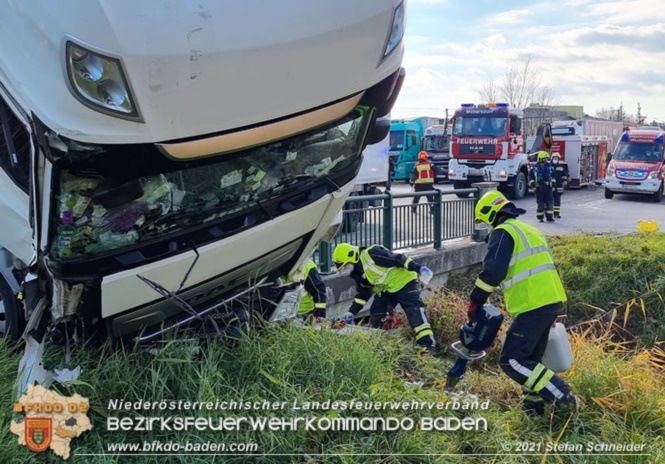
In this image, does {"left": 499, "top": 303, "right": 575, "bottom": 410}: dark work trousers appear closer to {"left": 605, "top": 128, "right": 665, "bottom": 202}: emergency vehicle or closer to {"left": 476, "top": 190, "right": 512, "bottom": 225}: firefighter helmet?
{"left": 476, "top": 190, "right": 512, "bottom": 225}: firefighter helmet

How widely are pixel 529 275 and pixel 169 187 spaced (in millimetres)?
2704

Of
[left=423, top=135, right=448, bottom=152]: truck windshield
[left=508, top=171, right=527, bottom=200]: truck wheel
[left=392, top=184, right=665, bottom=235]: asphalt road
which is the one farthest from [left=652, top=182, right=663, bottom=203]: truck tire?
[left=423, top=135, right=448, bottom=152]: truck windshield

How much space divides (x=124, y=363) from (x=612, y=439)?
9.64 ft

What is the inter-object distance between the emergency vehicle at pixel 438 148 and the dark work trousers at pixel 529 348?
20031 mm

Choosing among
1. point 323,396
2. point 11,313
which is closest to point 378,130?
point 323,396

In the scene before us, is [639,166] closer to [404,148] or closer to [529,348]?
[404,148]

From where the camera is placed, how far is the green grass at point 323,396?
271cm

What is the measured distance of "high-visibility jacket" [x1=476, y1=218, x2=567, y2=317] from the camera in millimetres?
4039

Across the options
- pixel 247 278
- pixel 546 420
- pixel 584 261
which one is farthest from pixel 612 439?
pixel 584 261

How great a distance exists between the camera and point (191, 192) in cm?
283

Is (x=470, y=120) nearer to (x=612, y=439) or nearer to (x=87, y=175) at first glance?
(x=612, y=439)

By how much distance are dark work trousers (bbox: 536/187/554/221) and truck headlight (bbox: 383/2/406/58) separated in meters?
11.9

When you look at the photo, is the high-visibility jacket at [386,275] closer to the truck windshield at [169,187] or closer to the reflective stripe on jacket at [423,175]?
the truck windshield at [169,187]

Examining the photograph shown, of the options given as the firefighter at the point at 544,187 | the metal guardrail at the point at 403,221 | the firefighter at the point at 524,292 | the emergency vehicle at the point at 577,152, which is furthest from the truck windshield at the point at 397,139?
the firefighter at the point at 524,292
